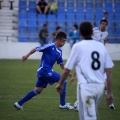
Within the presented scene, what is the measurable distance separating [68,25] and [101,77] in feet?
80.2

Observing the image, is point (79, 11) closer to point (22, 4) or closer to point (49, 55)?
point (22, 4)

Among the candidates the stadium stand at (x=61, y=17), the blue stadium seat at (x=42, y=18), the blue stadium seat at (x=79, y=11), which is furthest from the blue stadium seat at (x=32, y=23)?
the blue stadium seat at (x=79, y=11)

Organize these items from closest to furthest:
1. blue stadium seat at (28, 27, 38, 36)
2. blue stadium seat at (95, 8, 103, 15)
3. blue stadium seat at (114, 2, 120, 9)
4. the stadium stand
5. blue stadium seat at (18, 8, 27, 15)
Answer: blue stadium seat at (28, 27, 38, 36) < the stadium stand < blue stadium seat at (18, 8, 27, 15) < blue stadium seat at (95, 8, 103, 15) < blue stadium seat at (114, 2, 120, 9)

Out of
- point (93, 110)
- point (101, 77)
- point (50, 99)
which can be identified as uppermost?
point (101, 77)

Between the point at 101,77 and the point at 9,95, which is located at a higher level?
the point at 101,77

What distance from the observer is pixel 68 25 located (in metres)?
31.2

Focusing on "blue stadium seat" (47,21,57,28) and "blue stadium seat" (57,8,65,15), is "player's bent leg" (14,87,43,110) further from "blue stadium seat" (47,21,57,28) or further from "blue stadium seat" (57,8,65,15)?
"blue stadium seat" (57,8,65,15)

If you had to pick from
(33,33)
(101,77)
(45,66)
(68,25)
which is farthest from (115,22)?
(101,77)

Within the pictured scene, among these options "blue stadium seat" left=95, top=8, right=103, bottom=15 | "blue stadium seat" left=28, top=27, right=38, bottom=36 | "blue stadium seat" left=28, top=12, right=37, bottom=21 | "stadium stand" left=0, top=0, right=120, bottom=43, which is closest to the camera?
"blue stadium seat" left=28, top=27, right=38, bottom=36

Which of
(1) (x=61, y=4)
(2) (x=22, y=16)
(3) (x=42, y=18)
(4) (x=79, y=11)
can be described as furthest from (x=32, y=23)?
(4) (x=79, y=11)

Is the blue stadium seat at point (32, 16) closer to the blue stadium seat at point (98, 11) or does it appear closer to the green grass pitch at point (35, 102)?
the blue stadium seat at point (98, 11)

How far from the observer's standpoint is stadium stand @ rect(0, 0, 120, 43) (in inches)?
1219

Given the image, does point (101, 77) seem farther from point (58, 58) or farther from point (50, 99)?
point (50, 99)

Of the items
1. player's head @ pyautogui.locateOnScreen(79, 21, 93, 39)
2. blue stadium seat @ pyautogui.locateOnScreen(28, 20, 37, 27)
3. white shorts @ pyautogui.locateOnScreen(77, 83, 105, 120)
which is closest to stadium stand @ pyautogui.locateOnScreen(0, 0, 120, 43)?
blue stadium seat @ pyautogui.locateOnScreen(28, 20, 37, 27)
